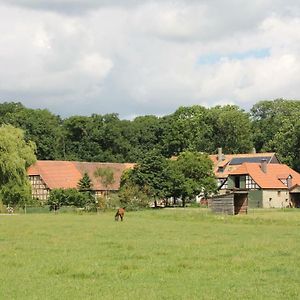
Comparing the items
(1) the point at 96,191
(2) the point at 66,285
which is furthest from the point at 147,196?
(2) the point at 66,285

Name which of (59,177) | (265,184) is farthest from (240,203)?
(59,177)

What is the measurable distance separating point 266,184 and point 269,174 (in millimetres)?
3267

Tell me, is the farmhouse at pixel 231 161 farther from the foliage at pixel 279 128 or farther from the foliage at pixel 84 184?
the foliage at pixel 84 184

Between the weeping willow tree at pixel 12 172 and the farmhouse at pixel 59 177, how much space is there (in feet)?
84.2

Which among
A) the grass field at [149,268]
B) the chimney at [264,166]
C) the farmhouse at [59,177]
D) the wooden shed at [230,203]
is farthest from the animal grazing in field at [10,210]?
the chimney at [264,166]

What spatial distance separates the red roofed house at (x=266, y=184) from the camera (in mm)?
97688

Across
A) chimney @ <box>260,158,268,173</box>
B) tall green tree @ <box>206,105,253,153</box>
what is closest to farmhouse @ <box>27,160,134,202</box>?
chimney @ <box>260,158,268,173</box>

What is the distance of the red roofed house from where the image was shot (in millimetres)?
97688

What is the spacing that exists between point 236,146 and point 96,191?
135 ft

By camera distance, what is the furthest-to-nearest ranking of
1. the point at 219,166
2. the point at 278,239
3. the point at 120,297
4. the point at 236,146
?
the point at 236,146 → the point at 219,166 → the point at 278,239 → the point at 120,297

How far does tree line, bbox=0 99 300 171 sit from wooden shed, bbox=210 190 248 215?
181 ft

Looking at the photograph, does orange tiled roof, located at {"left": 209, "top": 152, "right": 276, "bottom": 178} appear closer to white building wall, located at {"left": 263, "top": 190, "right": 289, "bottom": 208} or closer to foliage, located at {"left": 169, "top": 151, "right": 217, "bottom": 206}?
white building wall, located at {"left": 263, "top": 190, "right": 289, "bottom": 208}

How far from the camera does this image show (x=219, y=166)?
115m

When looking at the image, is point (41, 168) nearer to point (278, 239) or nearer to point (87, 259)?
point (278, 239)
